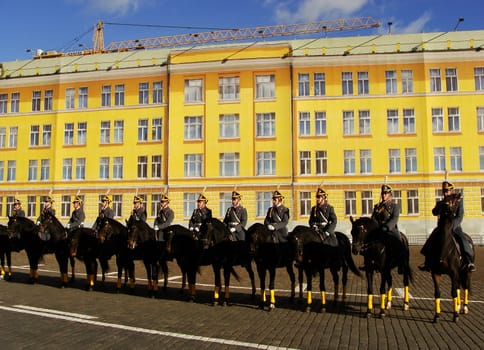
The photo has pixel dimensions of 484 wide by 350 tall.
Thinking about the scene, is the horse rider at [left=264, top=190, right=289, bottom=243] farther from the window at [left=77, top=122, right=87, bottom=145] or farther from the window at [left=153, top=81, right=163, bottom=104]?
the window at [left=77, top=122, right=87, bottom=145]

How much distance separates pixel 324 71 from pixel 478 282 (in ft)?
93.6

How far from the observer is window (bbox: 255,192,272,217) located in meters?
40.9

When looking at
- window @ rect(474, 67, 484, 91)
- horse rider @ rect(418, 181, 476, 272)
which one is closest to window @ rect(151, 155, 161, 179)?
window @ rect(474, 67, 484, 91)

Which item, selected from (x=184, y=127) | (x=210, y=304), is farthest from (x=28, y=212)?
(x=210, y=304)

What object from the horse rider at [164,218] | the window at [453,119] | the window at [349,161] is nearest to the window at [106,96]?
the window at [349,161]

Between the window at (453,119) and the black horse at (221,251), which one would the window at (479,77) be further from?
the black horse at (221,251)

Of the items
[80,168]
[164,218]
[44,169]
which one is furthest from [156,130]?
[164,218]

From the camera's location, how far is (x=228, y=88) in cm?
4303

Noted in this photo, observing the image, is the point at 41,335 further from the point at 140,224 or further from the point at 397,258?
the point at 397,258

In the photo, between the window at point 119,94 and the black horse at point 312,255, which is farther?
the window at point 119,94

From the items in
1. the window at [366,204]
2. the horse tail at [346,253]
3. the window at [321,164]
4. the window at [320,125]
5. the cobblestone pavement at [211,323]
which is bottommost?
the cobblestone pavement at [211,323]

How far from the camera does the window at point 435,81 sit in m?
41.1

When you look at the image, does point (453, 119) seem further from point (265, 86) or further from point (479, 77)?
point (265, 86)

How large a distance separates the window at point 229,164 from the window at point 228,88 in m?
5.28
